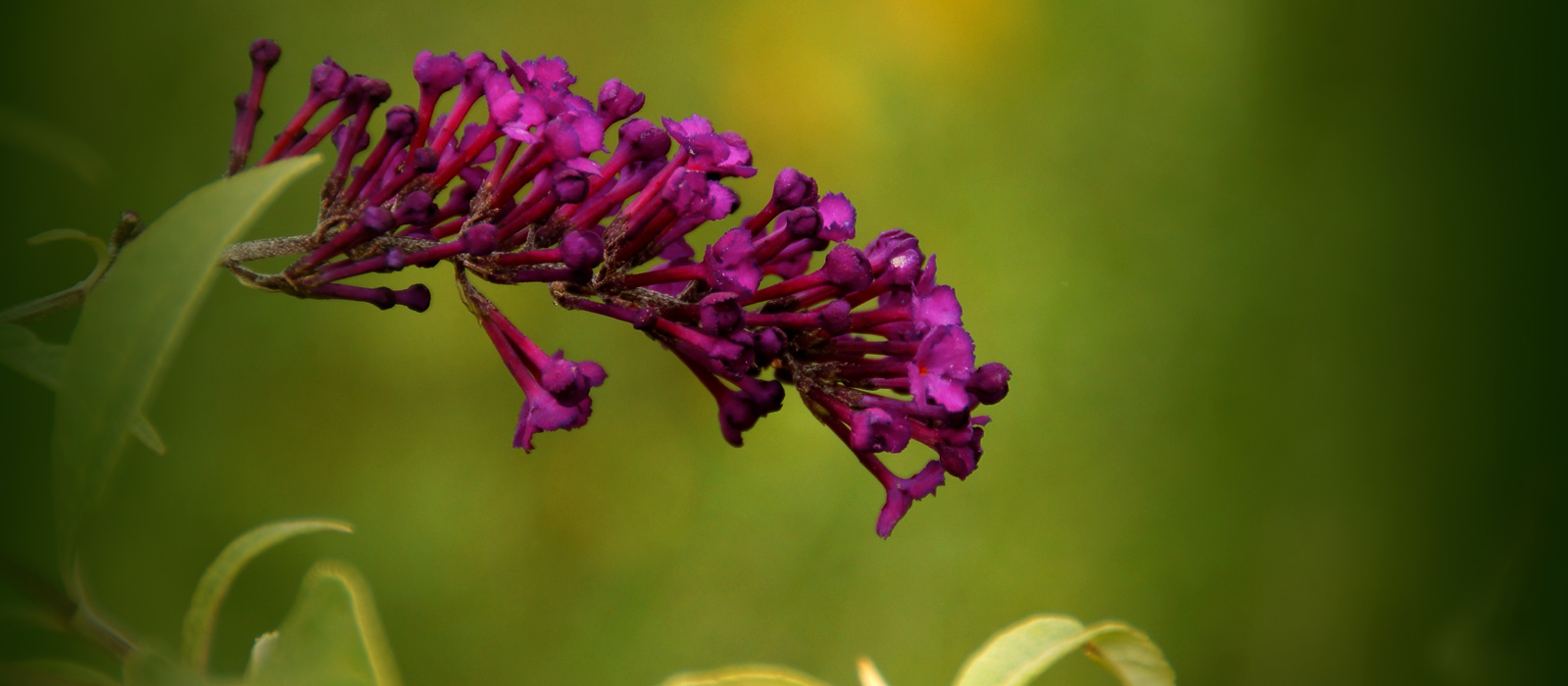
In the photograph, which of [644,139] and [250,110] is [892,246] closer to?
[644,139]

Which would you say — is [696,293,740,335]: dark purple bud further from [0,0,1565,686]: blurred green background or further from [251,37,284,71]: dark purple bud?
[0,0,1565,686]: blurred green background

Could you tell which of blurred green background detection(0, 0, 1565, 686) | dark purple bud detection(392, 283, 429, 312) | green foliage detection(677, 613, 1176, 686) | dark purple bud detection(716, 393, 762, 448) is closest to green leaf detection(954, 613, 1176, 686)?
green foliage detection(677, 613, 1176, 686)

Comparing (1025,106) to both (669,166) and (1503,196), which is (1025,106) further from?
(669,166)

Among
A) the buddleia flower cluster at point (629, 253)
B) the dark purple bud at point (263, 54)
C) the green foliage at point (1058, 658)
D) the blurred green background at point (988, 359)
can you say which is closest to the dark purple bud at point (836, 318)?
the buddleia flower cluster at point (629, 253)

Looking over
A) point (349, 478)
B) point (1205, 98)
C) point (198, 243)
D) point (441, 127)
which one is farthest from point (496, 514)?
point (1205, 98)

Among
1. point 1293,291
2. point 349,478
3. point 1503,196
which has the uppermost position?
point 1503,196

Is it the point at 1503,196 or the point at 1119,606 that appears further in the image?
the point at 1503,196

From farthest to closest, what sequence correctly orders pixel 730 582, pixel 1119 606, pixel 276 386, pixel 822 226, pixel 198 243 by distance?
pixel 1119 606
pixel 730 582
pixel 276 386
pixel 822 226
pixel 198 243

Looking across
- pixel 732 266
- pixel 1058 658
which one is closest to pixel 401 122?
pixel 732 266
